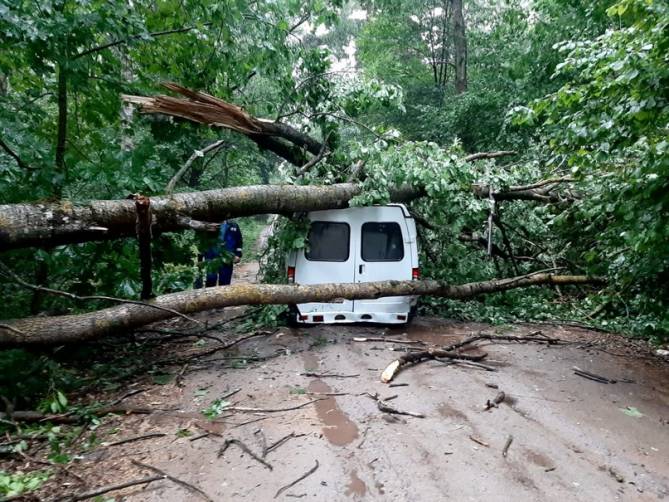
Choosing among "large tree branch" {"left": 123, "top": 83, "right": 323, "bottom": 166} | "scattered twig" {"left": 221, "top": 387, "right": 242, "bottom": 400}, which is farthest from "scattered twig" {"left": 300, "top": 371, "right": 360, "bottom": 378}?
"large tree branch" {"left": 123, "top": 83, "right": 323, "bottom": 166}

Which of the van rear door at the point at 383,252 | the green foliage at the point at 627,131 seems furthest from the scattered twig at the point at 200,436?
the green foliage at the point at 627,131

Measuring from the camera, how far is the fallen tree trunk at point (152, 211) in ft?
14.4

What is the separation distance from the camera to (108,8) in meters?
5.74

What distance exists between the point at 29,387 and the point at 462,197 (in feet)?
21.8

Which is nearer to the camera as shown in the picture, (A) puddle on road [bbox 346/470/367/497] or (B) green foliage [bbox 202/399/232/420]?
(A) puddle on road [bbox 346/470/367/497]

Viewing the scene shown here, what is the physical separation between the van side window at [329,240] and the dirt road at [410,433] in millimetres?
1770

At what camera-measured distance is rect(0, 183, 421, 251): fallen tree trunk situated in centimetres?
439

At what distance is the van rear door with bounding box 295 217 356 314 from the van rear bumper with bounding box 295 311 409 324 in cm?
7

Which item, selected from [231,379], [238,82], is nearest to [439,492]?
[231,379]

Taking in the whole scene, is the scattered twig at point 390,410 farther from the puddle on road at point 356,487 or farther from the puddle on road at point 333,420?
the puddle on road at point 356,487

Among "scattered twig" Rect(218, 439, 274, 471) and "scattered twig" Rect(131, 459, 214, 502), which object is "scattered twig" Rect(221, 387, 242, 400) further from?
"scattered twig" Rect(131, 459, 214, 502)

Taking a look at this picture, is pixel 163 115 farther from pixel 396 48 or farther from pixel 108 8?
pixel 396 48

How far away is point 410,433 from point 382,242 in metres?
3.90

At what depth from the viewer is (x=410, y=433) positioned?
3801mm
